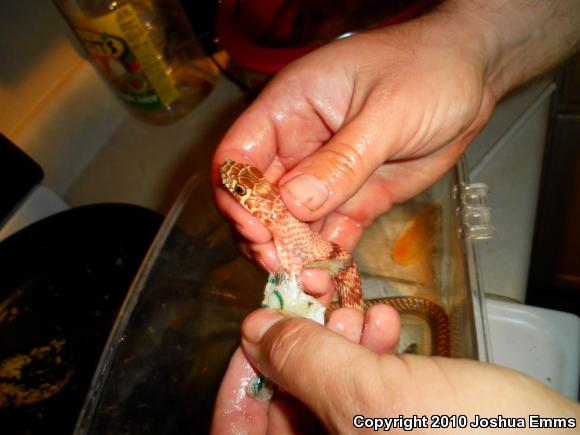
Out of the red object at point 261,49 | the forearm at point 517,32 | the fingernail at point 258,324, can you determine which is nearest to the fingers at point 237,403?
the fingernail at point 258,324

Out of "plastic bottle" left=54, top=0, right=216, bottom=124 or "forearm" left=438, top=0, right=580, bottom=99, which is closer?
"forearm" left=438, top=0, right=580, bottom=99

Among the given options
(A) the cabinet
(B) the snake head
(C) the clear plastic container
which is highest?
(B) the snake head

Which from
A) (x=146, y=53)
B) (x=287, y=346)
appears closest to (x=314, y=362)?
(x=287, y=346)

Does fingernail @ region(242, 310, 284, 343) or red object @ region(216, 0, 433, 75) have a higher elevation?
red object @ region(216, 0, 433, 75)

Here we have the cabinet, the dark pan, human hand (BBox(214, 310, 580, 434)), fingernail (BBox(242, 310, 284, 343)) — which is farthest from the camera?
the cabinet

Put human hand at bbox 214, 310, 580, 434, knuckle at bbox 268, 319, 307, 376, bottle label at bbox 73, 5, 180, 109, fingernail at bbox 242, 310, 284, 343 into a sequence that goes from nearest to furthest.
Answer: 1. human hand at bbox 214, 310, 580, 434
2. knuckle at bbox 268, 319, 307, 376
3. fingernail at bbox 242, 310, 284, 343
4. bottle label at bbox 73, 5, 180, 109

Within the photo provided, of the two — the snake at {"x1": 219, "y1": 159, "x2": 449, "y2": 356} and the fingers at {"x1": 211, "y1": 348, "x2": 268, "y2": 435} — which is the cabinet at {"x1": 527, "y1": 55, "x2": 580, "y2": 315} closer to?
the snake at {"x1": 219, "y1": 159, "x2": 449, "y2": 356}

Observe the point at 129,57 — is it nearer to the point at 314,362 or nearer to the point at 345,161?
the point at 345,161

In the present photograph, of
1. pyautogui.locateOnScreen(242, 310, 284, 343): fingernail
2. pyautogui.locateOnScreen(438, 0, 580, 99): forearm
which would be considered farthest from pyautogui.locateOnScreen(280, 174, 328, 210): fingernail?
pyautogui.locateOnScreen(438, 0, 580, 99): forearm
